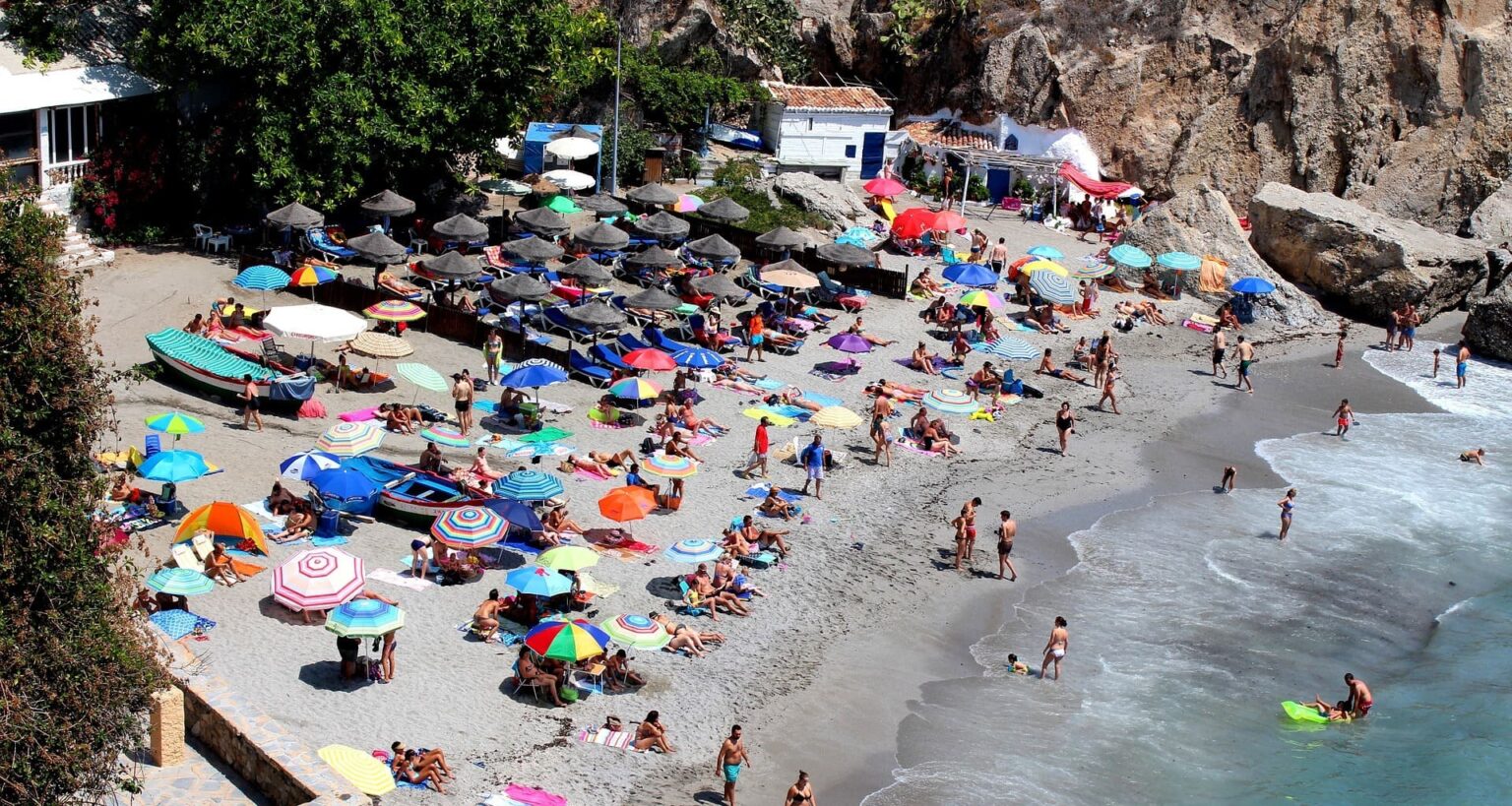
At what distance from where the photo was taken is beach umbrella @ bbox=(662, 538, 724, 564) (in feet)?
68.5

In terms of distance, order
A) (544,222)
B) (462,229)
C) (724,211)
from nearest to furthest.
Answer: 1. (462,229)
2. (544,222)
3. (724,211)

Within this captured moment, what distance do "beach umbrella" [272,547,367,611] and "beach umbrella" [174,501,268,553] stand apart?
1498 millimetres

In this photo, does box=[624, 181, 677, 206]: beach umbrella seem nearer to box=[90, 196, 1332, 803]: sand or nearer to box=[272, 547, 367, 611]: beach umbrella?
box=[90, 196, 1332, 803]: sand

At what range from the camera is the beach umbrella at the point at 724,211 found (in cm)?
3700

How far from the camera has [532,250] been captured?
31.7 metres

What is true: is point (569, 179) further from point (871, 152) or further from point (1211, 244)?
point (1211, 244)

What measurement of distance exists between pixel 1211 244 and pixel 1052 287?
8.16 meters

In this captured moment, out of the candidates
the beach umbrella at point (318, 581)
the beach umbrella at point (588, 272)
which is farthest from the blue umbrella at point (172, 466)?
the beach umbrella at point (588, 272)

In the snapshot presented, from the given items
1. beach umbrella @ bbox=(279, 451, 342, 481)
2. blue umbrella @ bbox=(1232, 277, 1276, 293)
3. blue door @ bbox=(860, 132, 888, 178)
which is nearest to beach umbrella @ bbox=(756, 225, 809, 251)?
blue umbrella @ bbox=(1232, 277, 1276, 293)

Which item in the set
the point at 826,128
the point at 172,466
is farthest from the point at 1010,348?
the point at 172,466

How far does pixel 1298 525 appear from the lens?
86.4 feet

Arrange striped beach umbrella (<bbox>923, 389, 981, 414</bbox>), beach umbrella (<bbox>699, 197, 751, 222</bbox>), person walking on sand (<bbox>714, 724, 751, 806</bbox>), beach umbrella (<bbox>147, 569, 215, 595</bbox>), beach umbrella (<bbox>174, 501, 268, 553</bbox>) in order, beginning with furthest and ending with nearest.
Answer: beach umbrella (<bbox>699, 197, 751, 222</bbox>) < striped beach umbrella (<bbox>923, 389, 981, 414</bbox>) < beach umbrella (<bbox>174, 501, 268, 553</bbox>) < beach umbrella (<bbox>147, 569, 215, 595</bbox>) < person walking on sand (<bbox>714, 724, 751, 806</bbox>)

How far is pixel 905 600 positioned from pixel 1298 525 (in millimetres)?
8835

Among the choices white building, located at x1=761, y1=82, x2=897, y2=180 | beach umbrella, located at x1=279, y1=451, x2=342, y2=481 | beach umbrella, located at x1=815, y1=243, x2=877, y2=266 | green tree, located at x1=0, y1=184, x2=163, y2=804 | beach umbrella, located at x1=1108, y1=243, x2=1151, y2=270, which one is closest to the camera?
green tree, located at x1=0, y1=184, x2=163, y2=804
